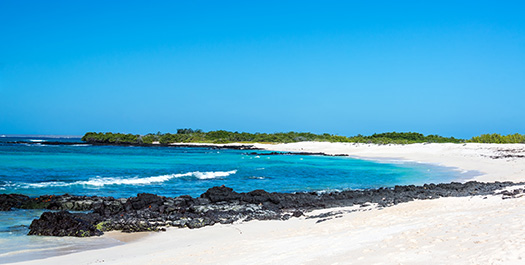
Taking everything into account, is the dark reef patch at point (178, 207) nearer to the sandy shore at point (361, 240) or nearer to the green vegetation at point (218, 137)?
the sandy shore at point (361, 240)

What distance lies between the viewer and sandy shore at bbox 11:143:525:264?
5906mm

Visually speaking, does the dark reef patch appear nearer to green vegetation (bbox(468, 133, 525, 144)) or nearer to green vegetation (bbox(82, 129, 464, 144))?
green vegetation (bbox(468, 133, 525, 144))

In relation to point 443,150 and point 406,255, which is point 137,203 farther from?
point 443,150

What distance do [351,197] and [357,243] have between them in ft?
30.3

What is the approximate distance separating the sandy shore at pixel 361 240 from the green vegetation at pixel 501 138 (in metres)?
58.6

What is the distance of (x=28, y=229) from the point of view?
10.6 m

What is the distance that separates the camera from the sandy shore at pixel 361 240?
5906 millimetres

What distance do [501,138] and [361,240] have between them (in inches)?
2592

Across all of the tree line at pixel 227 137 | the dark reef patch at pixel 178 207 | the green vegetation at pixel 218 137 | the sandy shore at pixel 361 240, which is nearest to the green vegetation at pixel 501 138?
the tree line at pixel 227 137

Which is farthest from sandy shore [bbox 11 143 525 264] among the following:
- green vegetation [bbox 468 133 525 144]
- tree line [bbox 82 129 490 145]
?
tree line [bbox 82 129 490 145]

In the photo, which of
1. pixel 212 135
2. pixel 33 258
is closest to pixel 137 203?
pixel 33 258

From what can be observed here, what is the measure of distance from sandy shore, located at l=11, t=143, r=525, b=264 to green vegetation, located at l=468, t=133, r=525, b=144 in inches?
2306

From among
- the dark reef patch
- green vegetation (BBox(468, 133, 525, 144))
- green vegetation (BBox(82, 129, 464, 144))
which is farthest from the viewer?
green vegetation (BBox(82, 129, 464, 144))

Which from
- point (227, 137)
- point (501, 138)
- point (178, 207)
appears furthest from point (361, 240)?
point (227, 137)
